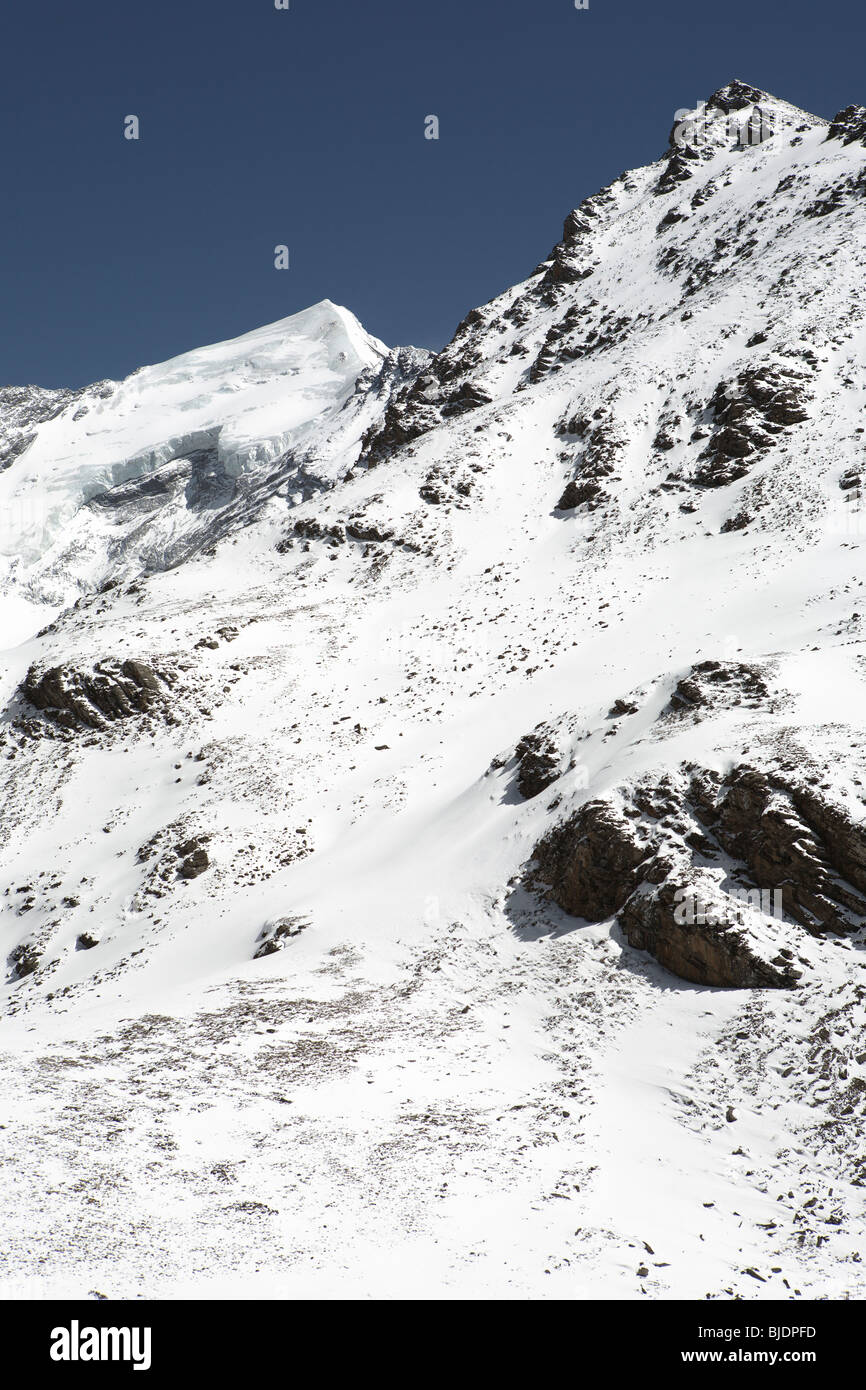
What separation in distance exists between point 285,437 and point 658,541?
12817 centimetres

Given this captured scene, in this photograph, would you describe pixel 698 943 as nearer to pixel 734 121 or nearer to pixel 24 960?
pixel 24 960

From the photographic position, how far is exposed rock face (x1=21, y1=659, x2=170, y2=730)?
38.3m

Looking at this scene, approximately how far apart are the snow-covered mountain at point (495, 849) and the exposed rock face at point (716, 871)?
9 centimetres

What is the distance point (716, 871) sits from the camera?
18625 millimetres

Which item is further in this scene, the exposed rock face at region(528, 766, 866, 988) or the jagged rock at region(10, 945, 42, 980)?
the jagged rock at region(10, 945, 42, 980)

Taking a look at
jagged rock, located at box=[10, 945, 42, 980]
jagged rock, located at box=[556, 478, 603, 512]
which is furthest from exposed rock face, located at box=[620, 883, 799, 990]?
jagged rock, located at box=[556, 478, 603, 512]

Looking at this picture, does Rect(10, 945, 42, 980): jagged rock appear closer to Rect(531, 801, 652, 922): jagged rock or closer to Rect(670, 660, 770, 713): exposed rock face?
Rect(531, 801, 652, 922): jagged rock

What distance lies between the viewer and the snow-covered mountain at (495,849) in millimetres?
10688

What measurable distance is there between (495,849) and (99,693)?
23032 millimetres

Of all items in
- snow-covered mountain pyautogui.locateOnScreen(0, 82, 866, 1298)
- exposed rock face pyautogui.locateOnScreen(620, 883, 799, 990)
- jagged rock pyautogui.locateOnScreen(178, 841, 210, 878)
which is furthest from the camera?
jagged rock pyautogui.locateOnScreen(178, 841, 210, 878)

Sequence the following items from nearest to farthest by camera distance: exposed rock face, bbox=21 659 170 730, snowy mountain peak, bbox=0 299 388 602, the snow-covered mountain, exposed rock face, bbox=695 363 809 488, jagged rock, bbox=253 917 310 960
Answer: the snow-covered mountain < jagged rock, bbox=253 917 310 960 < exposed rock face, bbox=21 659 170 730 < exposed rock face, bbox=695 363 809 488 < snowy mountain peak, bbox=0 299 388 602

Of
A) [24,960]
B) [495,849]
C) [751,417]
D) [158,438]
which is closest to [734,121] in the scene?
[751,417]

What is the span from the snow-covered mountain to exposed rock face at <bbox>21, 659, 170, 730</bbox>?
0.73 ft

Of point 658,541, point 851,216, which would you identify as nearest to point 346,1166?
point 658,541
